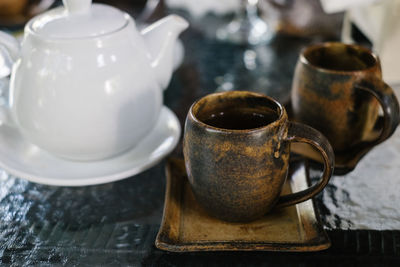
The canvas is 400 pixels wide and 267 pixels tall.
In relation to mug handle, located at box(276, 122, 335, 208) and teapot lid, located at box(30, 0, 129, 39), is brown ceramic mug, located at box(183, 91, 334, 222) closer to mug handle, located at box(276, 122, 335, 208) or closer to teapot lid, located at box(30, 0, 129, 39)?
mug handle, located at box(276, 122, 335, 208)

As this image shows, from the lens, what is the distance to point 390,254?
0.45 m

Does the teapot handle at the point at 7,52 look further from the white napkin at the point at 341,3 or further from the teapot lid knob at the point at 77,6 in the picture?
the white napkin at the point at 341,3

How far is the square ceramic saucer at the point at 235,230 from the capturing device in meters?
0.44

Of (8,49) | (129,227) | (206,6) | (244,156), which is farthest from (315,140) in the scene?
(206,6)

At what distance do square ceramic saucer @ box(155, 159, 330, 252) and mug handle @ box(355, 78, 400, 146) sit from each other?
0.45ft

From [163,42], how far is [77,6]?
119 mm

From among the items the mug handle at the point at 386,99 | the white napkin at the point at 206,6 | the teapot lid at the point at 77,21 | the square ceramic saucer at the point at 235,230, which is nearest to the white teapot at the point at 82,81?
the teapot lid at the point at 77,21

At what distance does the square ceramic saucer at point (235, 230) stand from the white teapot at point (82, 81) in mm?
103

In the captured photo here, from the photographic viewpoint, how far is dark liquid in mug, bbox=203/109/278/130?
1.61 ft

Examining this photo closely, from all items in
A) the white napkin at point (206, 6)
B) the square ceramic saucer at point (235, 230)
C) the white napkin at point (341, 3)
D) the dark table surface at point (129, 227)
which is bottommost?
the white napkin at point (206, 6)

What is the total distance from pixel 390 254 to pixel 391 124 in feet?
0.52

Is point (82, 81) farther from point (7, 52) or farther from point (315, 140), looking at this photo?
point (315, 140)

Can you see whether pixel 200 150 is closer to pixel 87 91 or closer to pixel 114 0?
pixel 87 91

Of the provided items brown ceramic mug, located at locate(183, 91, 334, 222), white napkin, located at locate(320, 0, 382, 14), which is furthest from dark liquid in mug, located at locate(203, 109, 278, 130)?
white napkin, located at locate(320, 0, 382, 14)
